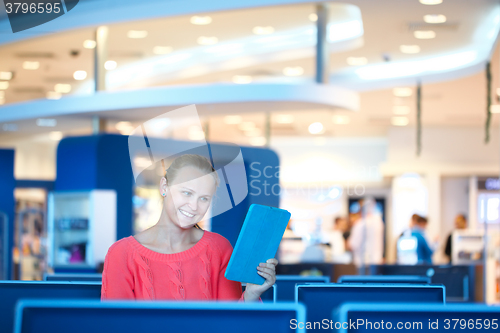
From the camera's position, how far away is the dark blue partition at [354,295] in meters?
2.56

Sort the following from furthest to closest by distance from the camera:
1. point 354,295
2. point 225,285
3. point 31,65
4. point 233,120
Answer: point 233,120, point 31,65, point 354,295, point 225,285

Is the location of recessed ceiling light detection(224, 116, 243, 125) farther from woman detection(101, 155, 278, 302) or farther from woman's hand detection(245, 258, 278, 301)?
woman's hand detection(245, 258, 278, 301)

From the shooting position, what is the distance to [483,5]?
6727 mm

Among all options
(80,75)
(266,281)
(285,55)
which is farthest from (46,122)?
(266,281)

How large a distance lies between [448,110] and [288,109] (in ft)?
18.8

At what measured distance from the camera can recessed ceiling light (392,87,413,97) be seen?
34.3 feet

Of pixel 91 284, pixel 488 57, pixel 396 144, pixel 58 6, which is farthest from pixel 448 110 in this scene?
pixel 91 284

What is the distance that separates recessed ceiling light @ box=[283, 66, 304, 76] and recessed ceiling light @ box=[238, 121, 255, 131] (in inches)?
126

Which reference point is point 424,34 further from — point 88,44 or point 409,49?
point 88,44

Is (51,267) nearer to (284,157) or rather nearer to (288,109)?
(288,109)

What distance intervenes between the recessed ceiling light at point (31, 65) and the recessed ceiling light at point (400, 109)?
6.69 meters

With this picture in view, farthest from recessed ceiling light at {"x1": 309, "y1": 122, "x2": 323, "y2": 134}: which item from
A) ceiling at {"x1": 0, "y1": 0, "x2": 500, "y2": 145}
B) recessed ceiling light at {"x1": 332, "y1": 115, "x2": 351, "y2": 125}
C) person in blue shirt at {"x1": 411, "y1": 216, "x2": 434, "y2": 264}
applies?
person in blue shirt at {"x1": 411, "y1": 216, "x2": 434, "y2": 264}

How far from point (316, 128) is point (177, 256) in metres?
13.3

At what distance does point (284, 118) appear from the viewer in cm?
1349
